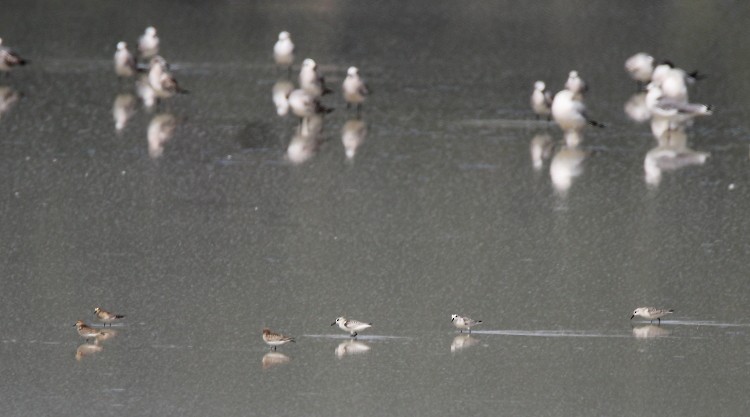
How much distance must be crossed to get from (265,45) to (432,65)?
3.65 m

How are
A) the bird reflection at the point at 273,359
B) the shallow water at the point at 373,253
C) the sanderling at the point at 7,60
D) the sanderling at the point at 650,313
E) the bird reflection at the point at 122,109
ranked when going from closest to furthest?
the shallow water at the point at 373,253
the bird reflection at the point at 273,359
the sanderling at the point at 650,313
the bird reflection at the point at 122,109
the sanderling at the point at 7,60

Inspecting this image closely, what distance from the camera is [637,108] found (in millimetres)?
17375

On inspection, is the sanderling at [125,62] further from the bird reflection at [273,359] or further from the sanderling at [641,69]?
the bird reflection at [273,359]

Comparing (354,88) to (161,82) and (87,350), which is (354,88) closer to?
(161,82)

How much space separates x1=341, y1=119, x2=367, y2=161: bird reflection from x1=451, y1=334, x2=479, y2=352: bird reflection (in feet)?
18.8

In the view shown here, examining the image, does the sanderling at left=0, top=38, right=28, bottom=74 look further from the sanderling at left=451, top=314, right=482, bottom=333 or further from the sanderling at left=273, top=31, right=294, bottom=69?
the sanderling at left=451, top=314, right=482, bottom=333

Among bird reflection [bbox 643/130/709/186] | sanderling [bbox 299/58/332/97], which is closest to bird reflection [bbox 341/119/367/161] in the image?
sanderling [bbox 299/58/332/97]

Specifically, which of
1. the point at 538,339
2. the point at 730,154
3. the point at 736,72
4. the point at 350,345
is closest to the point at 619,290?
the point at 538,339

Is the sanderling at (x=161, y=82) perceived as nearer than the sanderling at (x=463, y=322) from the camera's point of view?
No

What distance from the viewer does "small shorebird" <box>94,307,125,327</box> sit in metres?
8.02

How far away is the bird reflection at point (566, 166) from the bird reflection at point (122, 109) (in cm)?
431

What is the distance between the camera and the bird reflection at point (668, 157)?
13.2 metres

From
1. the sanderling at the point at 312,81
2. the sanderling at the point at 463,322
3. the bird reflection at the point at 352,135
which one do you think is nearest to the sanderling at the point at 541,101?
the bird reflection at the point at 352,135

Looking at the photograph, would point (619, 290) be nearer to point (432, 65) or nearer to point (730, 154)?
point (730, 154)
